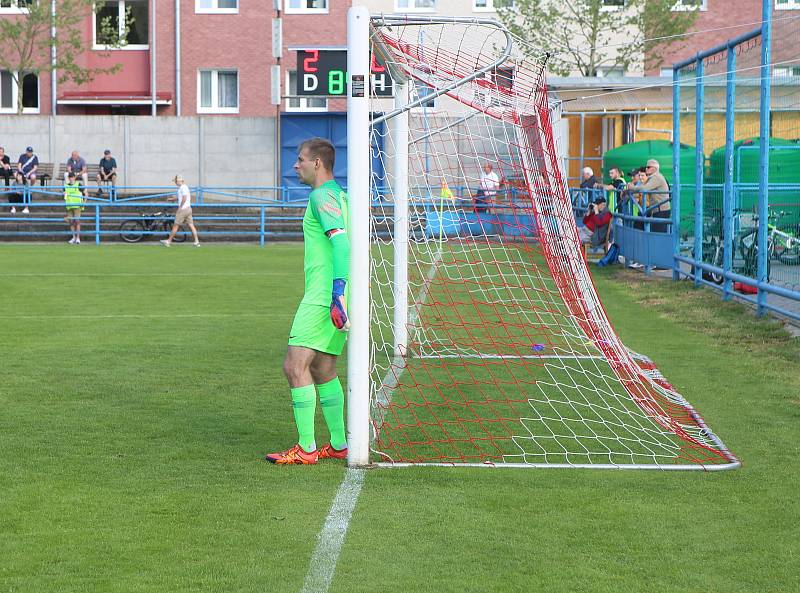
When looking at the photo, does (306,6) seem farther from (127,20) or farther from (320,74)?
(320,74)

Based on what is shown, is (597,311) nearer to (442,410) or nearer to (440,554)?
(442,410)

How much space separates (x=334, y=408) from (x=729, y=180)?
9.29m

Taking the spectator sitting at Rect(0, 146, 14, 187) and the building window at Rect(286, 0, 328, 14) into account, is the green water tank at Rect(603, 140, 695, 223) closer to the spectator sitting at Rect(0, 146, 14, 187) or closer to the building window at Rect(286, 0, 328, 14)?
the building window at Rect(286, 0, 328, 14)

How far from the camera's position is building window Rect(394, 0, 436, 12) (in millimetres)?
40438

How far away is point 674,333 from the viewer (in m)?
13.0

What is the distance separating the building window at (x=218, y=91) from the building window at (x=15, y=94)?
215 inches

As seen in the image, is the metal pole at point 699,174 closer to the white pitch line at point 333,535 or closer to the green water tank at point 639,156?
the green water tank at point 639,156

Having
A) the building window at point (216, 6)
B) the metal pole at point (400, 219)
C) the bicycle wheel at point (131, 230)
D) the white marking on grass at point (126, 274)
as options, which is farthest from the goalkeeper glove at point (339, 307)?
the building window at point (216, 6)

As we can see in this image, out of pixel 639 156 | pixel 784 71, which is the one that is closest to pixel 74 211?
pixel 639 156

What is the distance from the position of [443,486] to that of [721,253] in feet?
34.0

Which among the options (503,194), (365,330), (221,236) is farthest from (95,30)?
(365,330)

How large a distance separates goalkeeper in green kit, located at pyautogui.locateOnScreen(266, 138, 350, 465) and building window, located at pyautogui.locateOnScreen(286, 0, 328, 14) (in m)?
35.0

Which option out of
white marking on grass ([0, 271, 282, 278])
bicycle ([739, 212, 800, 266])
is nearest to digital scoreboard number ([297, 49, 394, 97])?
white marking on grass ([0, 271, 282, 278])

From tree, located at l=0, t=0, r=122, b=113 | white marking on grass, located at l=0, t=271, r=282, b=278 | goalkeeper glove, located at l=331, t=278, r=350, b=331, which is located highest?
tree, located at l=0, t=0, r=122, b=113
